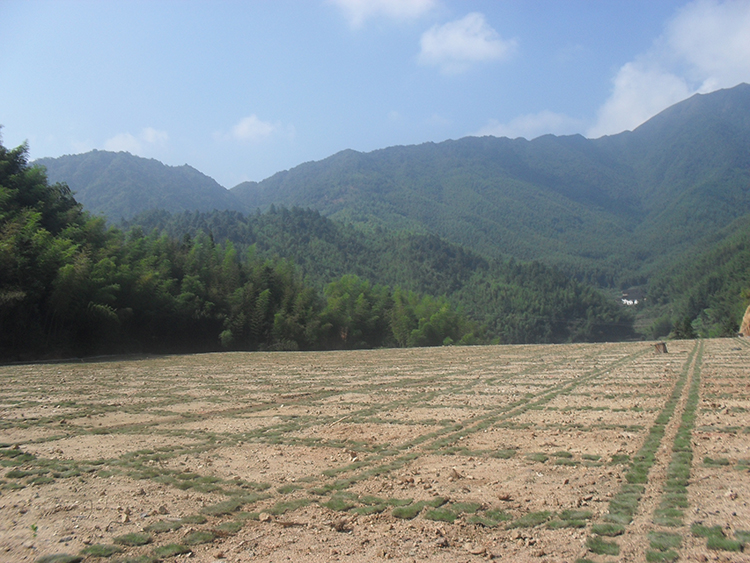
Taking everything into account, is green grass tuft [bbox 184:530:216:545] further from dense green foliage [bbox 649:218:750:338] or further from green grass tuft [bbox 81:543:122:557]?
dense green foliage [bbox 649:218:750:338]

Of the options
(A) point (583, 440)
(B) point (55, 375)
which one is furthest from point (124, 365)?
(A) point (583, 440)

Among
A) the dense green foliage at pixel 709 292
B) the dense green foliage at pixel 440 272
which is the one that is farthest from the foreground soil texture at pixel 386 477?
the dense green foliage at pixel 440 272

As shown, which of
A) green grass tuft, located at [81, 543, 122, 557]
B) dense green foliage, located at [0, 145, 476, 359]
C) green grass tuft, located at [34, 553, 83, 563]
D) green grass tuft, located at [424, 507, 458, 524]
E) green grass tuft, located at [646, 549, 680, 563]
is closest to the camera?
green grass tuft, located at [646, 549, 680, 563]

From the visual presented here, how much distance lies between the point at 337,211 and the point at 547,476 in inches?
7757

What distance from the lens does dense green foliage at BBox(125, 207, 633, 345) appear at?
94000 mm

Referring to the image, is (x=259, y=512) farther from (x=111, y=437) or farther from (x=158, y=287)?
(x=158, y=287)

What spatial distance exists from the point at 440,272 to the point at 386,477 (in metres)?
107

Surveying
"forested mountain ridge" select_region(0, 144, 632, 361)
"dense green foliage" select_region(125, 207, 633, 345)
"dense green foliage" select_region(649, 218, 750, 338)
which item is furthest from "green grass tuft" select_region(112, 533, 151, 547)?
"dense green foliage" select_region(125, 207, 633, 345)

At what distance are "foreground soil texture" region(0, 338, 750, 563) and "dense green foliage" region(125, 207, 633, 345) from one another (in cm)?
7768

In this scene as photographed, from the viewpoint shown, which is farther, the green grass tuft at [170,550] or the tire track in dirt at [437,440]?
the tire track in dirt at [437,440]

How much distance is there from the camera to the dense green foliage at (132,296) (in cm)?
2294

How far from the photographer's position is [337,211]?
199125 mm

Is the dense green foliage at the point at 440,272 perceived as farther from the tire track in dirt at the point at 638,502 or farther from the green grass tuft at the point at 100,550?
the green grass tuft at the point at 100,550

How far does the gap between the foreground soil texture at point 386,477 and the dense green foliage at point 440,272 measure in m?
77.7
